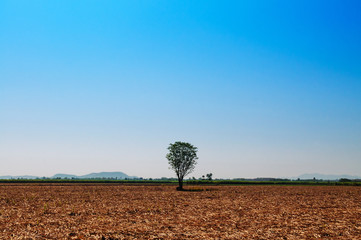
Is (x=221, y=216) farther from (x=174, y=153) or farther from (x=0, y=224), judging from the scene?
(x=174, y=153)

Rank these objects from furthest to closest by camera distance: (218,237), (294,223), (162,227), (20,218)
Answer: (20,218)
(294,223)
(162,227)
(218,237)

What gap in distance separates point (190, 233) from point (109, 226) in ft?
20.5

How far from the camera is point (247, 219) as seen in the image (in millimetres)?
24797

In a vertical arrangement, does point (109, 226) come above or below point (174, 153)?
below

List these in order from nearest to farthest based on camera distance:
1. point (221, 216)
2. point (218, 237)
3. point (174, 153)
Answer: point (218, 237), point (221, 216), point (174, 153)

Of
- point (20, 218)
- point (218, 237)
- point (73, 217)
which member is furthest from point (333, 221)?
point (20, 218)

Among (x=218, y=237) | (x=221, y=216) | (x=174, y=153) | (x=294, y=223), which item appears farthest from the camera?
(x=174, y=153)

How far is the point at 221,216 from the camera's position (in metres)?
26.4

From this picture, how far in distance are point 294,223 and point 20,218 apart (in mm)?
22639

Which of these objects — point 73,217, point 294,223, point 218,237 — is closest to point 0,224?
point 73,217

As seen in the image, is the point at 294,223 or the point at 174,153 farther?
the point at 174,153

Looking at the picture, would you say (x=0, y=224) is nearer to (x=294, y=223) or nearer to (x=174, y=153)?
(x=294, y=223)

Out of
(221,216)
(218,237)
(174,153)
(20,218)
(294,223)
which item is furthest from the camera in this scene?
(174,153)

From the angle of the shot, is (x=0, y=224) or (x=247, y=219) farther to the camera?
(x=247, y=219)
